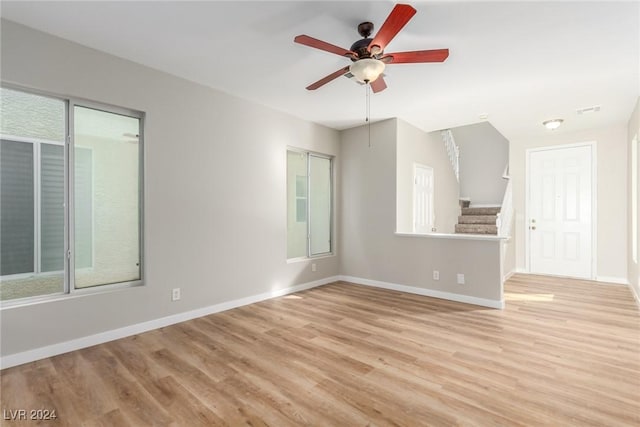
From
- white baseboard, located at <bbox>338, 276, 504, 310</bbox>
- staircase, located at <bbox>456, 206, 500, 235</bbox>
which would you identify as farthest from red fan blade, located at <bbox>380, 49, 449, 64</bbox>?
staircase, located at <bbox>456, 206, 500, 235</bbox>

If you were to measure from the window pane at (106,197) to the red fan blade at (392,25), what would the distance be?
260 cm

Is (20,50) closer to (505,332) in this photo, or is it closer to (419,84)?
(419,84)

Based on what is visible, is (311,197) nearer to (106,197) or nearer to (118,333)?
(106,197)

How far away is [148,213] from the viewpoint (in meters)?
3.22

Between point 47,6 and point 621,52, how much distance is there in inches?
192

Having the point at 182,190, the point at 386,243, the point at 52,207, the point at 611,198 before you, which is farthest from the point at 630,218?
the point at 52,207

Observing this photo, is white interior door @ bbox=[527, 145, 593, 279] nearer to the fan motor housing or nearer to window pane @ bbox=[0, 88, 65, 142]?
the fan motor housing

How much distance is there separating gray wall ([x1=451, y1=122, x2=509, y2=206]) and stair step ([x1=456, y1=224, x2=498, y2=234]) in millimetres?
1186

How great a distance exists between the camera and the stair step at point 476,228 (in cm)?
614

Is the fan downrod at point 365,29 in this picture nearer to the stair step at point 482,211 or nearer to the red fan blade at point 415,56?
the red fan blade at point 415,56

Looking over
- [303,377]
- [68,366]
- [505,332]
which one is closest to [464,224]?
[505,332]

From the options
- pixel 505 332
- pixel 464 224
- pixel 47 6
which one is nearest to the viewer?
pixel 47 6

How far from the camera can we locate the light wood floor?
187cm

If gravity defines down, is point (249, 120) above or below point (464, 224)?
above
